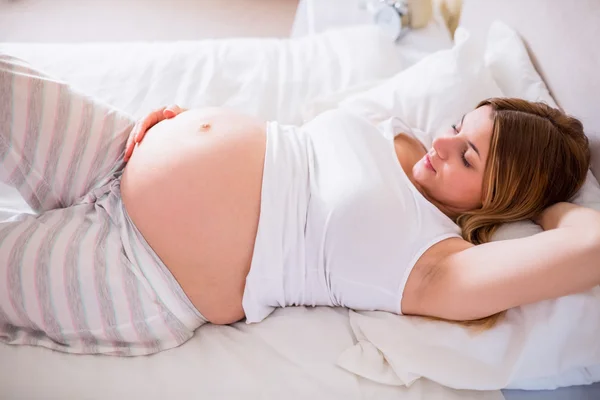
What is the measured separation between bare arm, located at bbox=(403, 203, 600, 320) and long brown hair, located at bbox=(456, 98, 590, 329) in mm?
104

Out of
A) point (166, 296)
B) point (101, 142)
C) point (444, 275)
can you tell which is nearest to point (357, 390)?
point (444, 275)

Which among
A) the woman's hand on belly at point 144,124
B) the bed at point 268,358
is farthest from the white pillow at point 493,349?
the woman's hand on belly at point 144,124

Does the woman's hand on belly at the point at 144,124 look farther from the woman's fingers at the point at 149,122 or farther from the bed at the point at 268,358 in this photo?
the bed at the point at 268,358

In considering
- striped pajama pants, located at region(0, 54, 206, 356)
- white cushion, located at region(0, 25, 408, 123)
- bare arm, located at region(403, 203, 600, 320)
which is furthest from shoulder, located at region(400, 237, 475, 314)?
white cushion, located at region(0, 25, 408, 123)

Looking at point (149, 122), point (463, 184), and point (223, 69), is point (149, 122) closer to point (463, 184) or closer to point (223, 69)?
point (223, 69)

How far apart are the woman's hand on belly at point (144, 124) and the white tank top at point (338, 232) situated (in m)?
0.27

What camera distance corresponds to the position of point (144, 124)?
3.59 feet

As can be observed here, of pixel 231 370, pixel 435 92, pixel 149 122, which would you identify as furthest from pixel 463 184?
pixel 149 122

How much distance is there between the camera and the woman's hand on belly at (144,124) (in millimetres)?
1070

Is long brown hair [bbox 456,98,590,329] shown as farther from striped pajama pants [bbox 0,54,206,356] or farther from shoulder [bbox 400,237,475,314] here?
striped pajama pants [bbox 0,54,206,356]

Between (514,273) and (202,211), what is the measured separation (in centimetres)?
59

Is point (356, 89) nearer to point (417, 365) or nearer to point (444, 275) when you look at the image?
point (444, 275)

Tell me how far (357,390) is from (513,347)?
31cm

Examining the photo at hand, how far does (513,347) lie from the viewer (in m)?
0.91
